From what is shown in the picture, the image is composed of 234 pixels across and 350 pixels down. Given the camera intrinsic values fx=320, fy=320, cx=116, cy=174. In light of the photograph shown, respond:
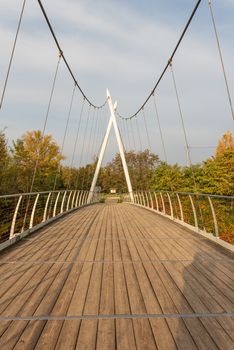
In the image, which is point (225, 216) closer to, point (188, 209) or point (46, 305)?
point (188, 209)

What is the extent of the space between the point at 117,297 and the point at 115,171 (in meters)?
62.2

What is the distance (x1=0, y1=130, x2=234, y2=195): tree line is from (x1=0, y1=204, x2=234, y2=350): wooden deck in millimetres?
16235

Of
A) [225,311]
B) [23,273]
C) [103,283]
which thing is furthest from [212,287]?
[23,273]

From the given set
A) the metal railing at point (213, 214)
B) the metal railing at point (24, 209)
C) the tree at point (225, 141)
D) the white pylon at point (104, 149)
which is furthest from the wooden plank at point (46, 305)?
the tree at point (225, 141)

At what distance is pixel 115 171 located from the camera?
215ft

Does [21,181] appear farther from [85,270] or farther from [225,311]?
[225,311]

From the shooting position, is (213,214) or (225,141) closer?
(213,214)

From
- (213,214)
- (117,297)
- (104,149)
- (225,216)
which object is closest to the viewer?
(117,297)

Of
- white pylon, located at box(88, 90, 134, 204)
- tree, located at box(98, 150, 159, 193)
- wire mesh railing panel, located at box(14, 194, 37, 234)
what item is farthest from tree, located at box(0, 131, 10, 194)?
tree, located at box(98, 150, 159, 193)

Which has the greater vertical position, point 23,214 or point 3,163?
point 3,163

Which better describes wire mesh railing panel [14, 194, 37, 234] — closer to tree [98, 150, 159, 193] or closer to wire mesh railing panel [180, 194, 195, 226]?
wire mesh railing panel [180, 194, 195, 226]

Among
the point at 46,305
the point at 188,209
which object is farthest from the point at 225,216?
the point at 46,305

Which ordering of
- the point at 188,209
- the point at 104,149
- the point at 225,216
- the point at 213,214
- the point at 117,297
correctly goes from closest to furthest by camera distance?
1. the point at 117,297
2. the point at 213,214
3. the point at 225,216
4. the point at 188,209
5. the point at 104,149

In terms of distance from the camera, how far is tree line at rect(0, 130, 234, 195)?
27623mm
